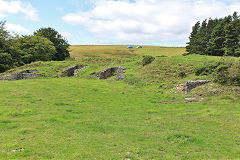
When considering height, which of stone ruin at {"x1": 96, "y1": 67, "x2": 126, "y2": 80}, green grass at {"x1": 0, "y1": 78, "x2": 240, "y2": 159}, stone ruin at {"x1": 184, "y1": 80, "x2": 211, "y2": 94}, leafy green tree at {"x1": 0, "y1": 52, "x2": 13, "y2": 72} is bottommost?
green grass at {"x1": 0, "y1": 78, "x2": 240, "y2": 159}

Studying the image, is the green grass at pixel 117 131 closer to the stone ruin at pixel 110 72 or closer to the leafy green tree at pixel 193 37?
the stone ruin at pixel 110 72

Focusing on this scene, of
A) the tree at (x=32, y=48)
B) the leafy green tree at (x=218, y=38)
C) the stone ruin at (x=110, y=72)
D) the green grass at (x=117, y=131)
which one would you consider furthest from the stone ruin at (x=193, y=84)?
the tree at (x=32, y=48)

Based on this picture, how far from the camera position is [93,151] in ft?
21.9

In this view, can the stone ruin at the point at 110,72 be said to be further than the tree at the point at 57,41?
No

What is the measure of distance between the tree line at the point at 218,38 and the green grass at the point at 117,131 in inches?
1598

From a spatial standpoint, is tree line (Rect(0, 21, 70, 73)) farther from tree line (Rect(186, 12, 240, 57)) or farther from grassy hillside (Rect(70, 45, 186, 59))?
tree line (Rect(186, 12, 240, 57))

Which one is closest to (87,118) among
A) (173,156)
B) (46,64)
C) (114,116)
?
(114,116)

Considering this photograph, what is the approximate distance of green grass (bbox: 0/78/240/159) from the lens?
21.7 ft

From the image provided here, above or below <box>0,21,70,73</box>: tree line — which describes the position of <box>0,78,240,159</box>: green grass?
below

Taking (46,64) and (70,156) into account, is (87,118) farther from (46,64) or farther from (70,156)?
(46,64)

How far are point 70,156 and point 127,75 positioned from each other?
25.5 meters

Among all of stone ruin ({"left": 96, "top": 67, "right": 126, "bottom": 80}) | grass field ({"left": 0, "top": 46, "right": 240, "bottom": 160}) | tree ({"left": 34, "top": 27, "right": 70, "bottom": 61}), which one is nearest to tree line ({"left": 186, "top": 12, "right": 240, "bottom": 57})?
stone ruin ({"left": 96, "top": 67, "right": 126, "bottom": 80})

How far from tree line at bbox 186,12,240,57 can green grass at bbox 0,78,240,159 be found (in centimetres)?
4059

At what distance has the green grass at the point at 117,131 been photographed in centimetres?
662
